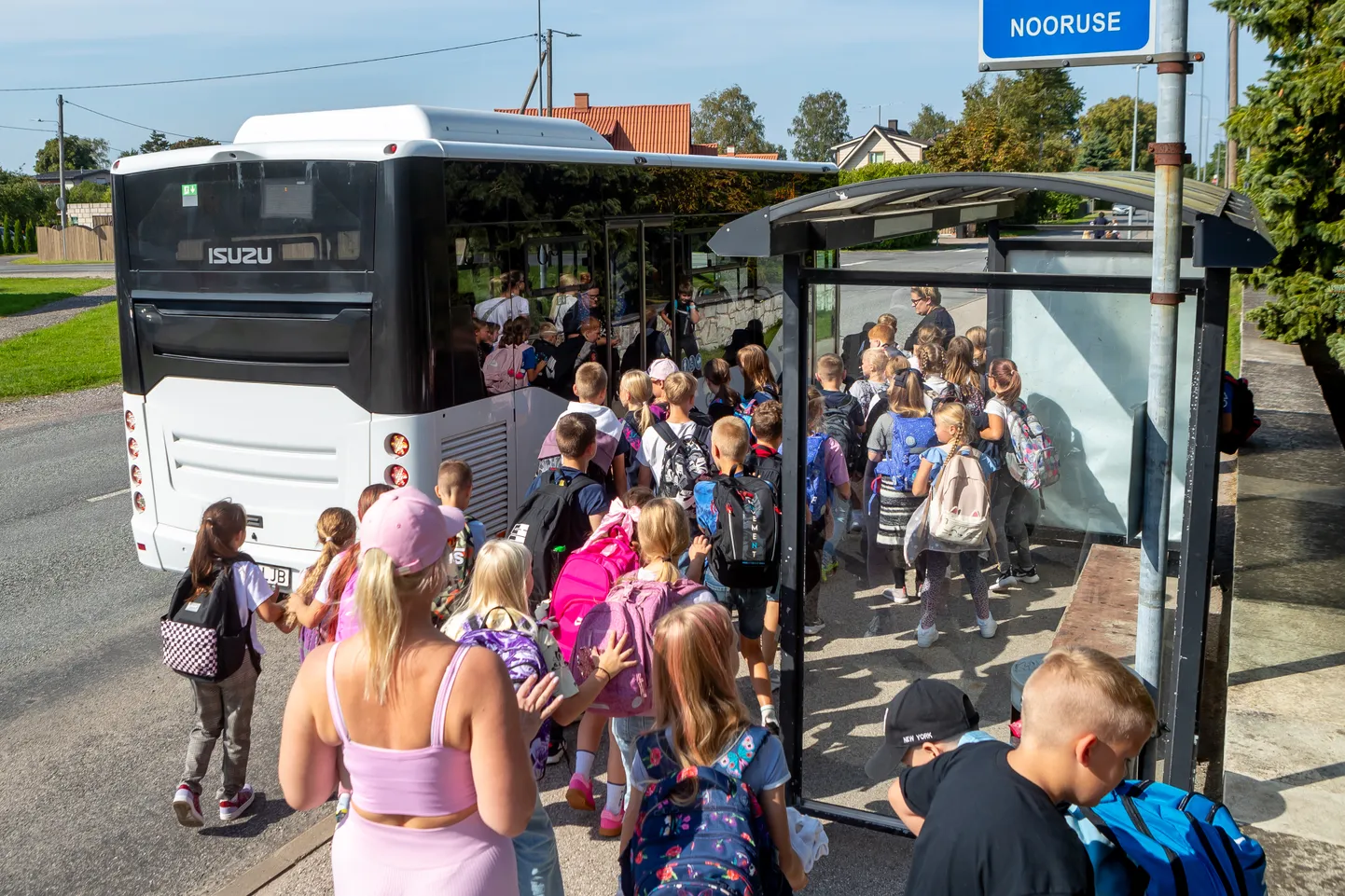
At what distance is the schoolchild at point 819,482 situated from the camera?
19.6ft

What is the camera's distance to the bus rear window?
675 centimetres

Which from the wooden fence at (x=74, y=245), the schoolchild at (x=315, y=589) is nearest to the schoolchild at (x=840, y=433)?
the schoolchild at (x=315, y=589)

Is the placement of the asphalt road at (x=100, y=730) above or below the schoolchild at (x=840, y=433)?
below

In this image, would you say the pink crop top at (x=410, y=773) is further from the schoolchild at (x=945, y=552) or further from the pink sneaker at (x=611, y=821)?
the schoolchild at (x=945, y=552)

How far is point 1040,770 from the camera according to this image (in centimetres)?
242

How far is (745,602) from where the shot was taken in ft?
18.8

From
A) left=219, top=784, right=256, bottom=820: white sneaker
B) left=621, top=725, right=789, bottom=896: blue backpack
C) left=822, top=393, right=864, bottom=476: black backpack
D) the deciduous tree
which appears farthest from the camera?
the deciduous tree

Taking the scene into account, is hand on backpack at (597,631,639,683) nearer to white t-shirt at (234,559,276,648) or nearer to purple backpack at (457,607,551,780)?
purple backpack at (457,607,551,780)

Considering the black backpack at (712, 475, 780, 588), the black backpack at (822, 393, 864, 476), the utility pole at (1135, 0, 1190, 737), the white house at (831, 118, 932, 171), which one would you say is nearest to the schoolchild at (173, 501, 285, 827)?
the black backpack at (712, 475, 780, 588)

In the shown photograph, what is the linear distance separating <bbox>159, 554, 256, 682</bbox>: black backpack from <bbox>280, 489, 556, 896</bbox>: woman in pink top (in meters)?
2.12

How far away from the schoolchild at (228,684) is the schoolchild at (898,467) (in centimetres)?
296

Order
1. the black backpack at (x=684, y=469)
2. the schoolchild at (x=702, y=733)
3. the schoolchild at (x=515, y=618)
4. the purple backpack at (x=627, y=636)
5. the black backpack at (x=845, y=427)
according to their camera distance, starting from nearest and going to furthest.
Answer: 1. the schoolchild at (x=702, y=733)
2. the schoolchild at (x=515, y=618)
3. the purple backpack at (x=627, y=636)
4. the black backpack at (x=684, y=469)
5. the black backpack at (x=845, y=427)

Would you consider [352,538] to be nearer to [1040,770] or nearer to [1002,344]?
[1040,770]

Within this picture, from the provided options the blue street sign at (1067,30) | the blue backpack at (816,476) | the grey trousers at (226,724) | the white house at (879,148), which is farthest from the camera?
the white house at (879,148)
